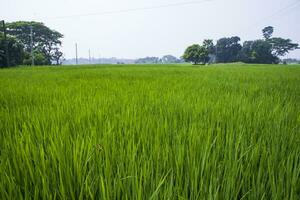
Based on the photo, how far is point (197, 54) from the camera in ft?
159

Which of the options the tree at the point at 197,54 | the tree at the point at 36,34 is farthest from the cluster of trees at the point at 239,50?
the tree at the point at 36,34

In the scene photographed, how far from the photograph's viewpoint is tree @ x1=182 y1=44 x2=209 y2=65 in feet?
158

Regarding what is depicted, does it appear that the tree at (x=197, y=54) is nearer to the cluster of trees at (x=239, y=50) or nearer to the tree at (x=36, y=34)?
the cluster of trees at (x=239, y=50)

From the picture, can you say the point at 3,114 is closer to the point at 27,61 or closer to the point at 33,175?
the point at 33,175

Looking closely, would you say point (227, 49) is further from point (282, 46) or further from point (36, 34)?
point (36, 34)

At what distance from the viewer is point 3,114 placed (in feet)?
5.69

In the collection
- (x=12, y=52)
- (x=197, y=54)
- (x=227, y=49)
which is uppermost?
(x=227, y=49)

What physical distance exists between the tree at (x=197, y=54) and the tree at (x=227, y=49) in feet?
39.4

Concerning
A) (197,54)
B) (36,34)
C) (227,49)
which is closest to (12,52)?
(36,34)

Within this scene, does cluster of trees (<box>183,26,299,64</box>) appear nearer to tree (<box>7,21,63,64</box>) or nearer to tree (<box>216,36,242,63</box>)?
tree (<box>216,36,242,63</box>)

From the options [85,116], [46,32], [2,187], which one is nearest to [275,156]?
[2,187]

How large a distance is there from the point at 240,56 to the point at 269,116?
59.0m

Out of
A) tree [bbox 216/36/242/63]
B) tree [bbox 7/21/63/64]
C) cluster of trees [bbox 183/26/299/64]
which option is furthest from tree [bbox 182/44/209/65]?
tree [bbox 7/21/63/64]

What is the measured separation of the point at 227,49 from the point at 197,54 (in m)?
15.2
